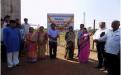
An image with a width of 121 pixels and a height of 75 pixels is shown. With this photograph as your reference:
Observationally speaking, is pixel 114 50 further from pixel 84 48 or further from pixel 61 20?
pixel 61 20

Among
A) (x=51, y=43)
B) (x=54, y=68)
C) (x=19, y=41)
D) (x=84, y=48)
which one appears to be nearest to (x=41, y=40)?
(x=51, y=43)

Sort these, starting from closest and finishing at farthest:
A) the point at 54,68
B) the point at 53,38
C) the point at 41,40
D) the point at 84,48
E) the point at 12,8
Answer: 1. the point at 54,68
2. the point at 84,48
3. the point at 41,40
4. the point at 53,38
5. the point at 12,8

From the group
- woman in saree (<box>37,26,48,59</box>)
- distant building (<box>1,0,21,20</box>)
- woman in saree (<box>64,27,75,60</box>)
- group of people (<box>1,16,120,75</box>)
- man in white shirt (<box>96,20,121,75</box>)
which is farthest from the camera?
distant building (<box>1,0,21,20</box>)

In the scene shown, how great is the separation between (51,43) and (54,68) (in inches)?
120

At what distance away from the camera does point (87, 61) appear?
14227mm

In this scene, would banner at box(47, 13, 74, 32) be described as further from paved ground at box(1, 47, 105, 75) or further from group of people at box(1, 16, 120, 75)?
paved ground at box(1, 47, 105, 75)

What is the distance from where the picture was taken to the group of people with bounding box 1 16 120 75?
887cm

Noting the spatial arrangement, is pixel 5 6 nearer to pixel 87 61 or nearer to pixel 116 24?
pixel 87 61

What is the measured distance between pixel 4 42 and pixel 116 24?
14.8 feet

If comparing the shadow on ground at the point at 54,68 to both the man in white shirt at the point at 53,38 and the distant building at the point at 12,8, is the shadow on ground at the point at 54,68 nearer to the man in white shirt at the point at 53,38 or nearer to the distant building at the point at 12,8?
the man in white shirt at the point at 53,38

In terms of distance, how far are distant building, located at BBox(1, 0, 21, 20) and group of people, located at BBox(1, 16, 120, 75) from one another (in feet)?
5.69

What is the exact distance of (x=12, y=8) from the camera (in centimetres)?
1700

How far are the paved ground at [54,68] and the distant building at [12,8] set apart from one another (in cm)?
302

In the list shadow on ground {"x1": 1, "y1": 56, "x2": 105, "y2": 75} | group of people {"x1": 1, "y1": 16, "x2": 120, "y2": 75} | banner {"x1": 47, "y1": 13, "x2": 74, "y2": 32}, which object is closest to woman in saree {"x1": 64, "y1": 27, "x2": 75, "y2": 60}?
group of people {"x1": 1, "y1": 16, "x2": 120, "y2": 75}
